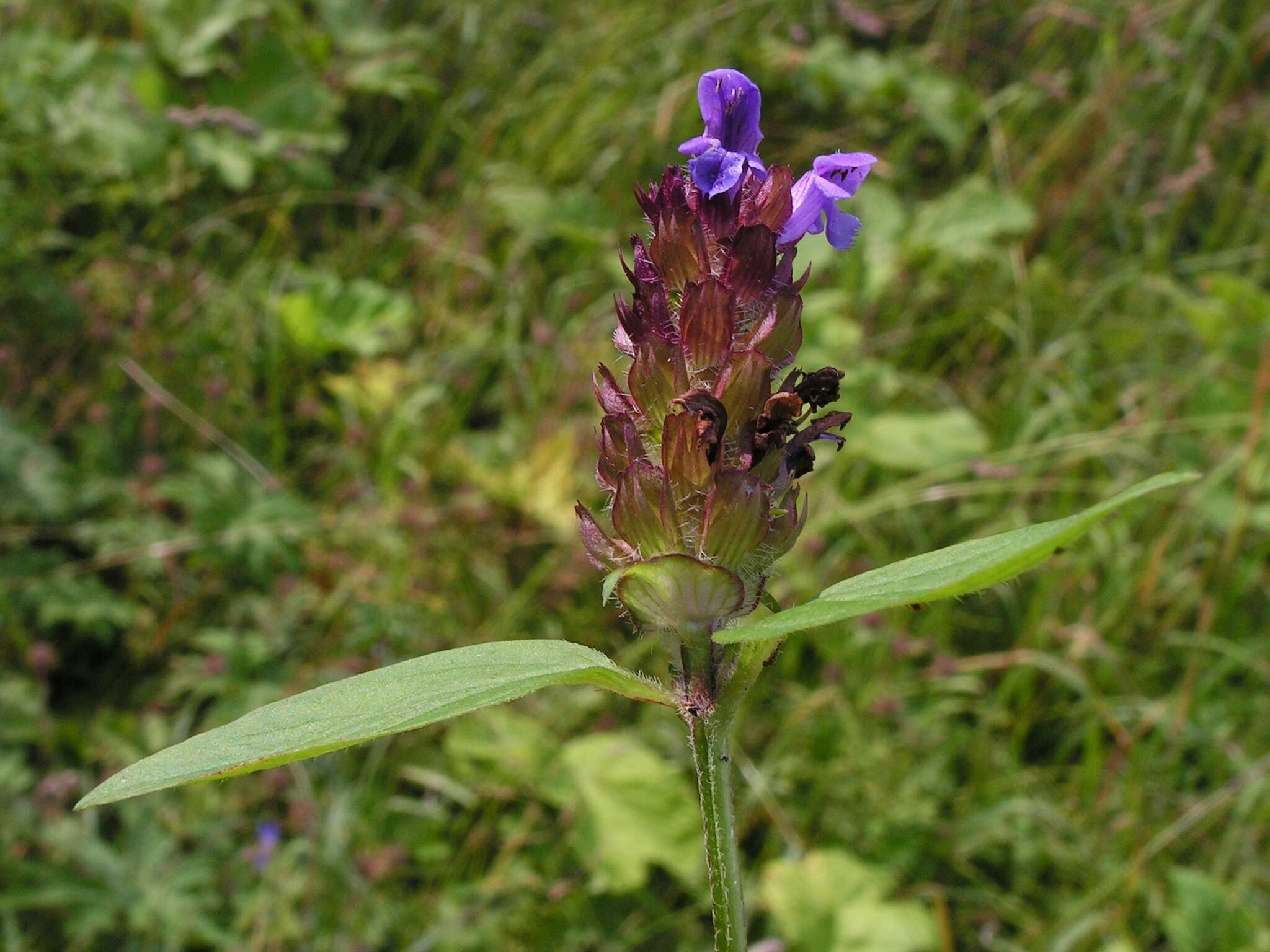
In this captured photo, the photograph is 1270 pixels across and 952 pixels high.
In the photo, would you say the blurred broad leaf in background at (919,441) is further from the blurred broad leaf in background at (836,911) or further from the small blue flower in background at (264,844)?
the small blue flower in background at (264,844)

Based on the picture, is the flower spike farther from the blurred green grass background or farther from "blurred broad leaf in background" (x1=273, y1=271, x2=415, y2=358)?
"blurred broad leaf in background" (x1=273, y1=271, x2=415, y2=358)

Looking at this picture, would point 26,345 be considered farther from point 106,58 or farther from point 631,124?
point 631,124

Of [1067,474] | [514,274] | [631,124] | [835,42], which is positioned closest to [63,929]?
[514,274]

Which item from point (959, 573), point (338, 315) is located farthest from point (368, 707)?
point (338, 315)

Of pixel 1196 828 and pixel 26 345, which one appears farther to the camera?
pixel 26 345

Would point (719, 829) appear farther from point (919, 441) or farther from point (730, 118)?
point (919, 441)

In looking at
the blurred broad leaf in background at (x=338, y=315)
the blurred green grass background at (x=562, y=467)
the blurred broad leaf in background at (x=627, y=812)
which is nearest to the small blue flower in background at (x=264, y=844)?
the blurred green grass background at (x=562, y=467)
